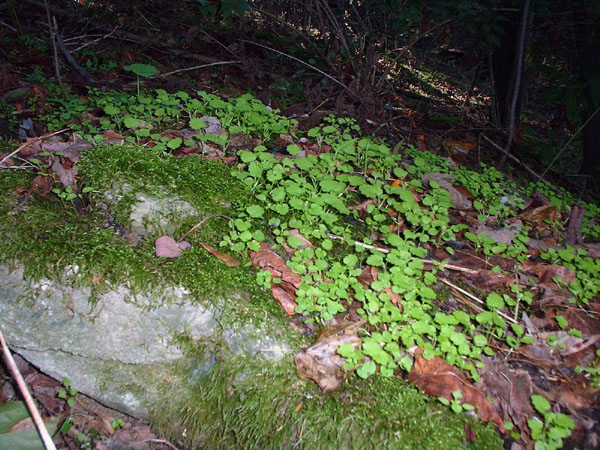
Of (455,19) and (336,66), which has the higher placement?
(455,19)

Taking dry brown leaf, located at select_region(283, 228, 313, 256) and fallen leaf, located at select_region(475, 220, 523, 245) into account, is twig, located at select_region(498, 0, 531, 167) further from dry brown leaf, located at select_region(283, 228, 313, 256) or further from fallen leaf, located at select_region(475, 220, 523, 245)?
dry brown leaf, located at select_region(283, 228, 313, 256)

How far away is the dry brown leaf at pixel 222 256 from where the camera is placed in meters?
1.98

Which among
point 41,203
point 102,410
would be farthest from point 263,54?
point 102,410

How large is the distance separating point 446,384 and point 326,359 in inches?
22.6

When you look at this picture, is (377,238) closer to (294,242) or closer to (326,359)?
(294,242)

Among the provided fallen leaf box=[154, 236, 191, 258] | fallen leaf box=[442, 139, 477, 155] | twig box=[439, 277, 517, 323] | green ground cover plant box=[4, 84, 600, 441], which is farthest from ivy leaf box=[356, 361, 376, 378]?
fallen leaf box=[442, 139, 477, 155]

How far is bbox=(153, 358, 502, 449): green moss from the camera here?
4.91 ft

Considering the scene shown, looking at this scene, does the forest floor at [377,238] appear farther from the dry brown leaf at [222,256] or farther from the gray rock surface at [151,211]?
the gray rock surface at [151,211]

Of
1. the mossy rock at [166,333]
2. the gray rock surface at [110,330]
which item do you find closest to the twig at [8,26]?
the mossy rock at [166,333]

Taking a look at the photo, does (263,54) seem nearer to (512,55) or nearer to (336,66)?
(336,66)

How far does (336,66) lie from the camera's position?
175 inches

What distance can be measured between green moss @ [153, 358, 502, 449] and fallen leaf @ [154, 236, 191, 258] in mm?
634

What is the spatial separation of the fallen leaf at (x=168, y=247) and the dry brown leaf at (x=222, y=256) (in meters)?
0.10

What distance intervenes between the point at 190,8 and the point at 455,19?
4011 mm
